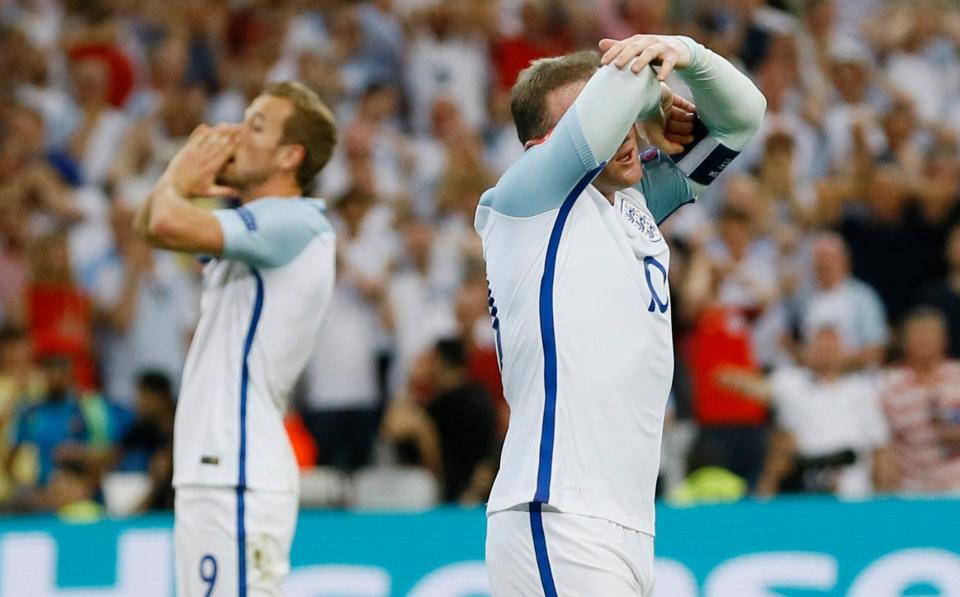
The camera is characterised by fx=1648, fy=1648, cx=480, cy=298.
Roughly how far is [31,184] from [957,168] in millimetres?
6894

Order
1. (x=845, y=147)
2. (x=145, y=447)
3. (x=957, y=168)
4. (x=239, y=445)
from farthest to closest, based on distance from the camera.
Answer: (x=845, y=147), (x=957, y=168), (x=145, y=447), (x=239, y=445)

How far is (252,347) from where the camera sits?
5.95 metres

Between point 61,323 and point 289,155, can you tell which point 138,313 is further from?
point 289,155

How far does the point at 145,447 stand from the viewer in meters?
10.8

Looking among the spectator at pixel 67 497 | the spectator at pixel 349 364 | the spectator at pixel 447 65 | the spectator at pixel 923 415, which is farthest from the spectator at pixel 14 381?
the spectator at pixel 923 415

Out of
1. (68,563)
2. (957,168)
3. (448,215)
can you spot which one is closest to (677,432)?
(448,215)

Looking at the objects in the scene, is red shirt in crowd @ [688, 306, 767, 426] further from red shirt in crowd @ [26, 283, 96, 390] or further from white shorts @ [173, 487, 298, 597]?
white shorts @ [173, 487, 298, 597]

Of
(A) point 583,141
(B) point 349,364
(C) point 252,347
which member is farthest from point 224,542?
(B) point 349,364

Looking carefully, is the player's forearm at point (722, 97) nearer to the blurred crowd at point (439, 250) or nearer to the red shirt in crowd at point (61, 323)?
the blurred crowd at point (439, 250)

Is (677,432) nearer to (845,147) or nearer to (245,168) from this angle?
(845,147)

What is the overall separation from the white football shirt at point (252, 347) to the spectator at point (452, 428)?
4582 millimetres

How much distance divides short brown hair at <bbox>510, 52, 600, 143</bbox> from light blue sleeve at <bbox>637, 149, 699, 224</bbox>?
→ 47cm

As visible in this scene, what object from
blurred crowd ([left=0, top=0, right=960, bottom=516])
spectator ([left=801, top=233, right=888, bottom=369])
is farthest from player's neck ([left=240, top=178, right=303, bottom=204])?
spectator ([left=801, top=233, right=888, bottom=369])

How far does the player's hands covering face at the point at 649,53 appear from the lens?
4.35 m
